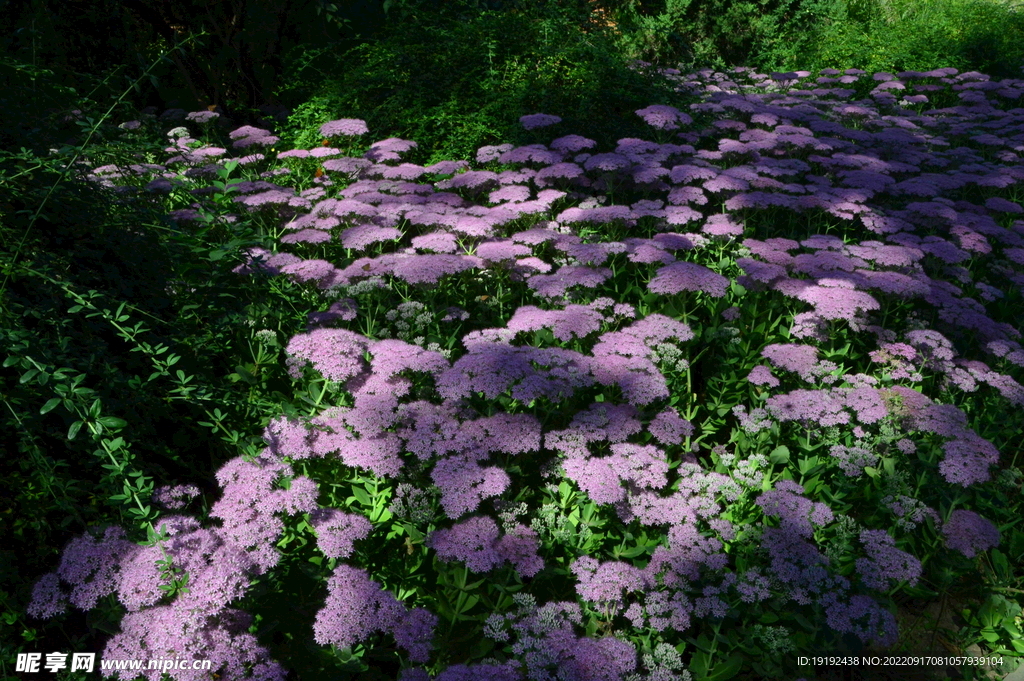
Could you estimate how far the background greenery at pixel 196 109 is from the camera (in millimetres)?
2279

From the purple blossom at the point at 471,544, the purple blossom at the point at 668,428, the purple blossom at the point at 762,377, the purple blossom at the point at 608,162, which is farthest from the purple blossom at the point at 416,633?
the purple blossom at the point at 608,162

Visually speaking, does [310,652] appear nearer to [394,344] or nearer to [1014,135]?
[394,344]

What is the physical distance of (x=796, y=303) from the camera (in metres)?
4.24

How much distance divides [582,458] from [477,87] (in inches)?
206

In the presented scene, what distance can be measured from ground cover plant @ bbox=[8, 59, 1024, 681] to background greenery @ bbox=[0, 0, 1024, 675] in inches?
8.1

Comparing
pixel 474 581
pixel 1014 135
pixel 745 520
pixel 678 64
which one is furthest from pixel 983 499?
pixel 678 64

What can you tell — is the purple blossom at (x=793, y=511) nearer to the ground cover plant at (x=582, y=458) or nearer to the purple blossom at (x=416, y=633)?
the ground cover plant at (x=582, y=458)

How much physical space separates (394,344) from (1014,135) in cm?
771

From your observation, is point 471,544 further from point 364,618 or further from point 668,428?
point 668,428

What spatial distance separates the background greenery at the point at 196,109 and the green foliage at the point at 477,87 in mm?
26

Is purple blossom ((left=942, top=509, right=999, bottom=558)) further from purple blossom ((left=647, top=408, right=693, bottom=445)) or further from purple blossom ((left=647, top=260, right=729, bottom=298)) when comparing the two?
purple blossom ((left=647, top=260, right=729, bottom=298))

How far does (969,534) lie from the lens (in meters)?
2.67

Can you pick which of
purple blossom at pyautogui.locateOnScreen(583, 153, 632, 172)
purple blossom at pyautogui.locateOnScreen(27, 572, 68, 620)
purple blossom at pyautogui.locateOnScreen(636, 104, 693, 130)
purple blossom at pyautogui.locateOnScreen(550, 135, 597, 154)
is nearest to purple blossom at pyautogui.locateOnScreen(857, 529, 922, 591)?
purple blossom at pyautogui.locateOnScreen(27, 572, 68, 620)

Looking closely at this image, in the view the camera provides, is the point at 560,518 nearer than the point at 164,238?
Yes
